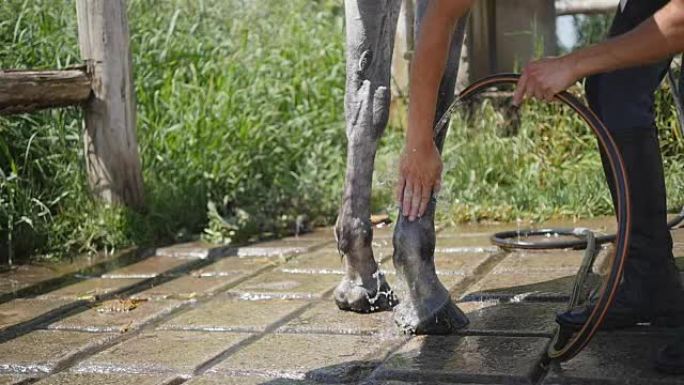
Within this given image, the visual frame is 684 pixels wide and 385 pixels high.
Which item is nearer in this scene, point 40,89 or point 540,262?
point 540,262

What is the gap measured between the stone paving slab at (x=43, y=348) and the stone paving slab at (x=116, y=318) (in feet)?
0.23

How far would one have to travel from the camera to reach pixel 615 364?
273 centimetres

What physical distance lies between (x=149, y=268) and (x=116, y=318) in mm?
933

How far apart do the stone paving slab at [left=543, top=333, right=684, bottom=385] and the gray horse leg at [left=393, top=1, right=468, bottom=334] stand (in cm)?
44

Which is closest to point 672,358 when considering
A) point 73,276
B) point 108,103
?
point 73,276

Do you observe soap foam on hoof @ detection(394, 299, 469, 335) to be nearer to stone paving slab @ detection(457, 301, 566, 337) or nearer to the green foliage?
stone paving slab @ detection(457, 301, 566, 337)

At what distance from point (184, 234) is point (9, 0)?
61.9 inches

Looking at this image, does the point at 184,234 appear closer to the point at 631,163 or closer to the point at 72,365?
the point at 72,365

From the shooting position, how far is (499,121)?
6336mm

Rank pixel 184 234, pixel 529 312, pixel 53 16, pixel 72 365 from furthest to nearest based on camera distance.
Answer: pixel 53 16
pixel 184 234
pixel 529 312
pixel 72 365

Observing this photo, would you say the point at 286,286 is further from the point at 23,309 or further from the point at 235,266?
the point at 23,309

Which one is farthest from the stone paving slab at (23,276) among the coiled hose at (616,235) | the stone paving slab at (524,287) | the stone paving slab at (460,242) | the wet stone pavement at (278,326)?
the coiled hose at (616,235)

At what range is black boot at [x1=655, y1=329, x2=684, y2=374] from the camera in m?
2.58

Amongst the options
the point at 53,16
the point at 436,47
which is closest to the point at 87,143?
the point at 53,16
